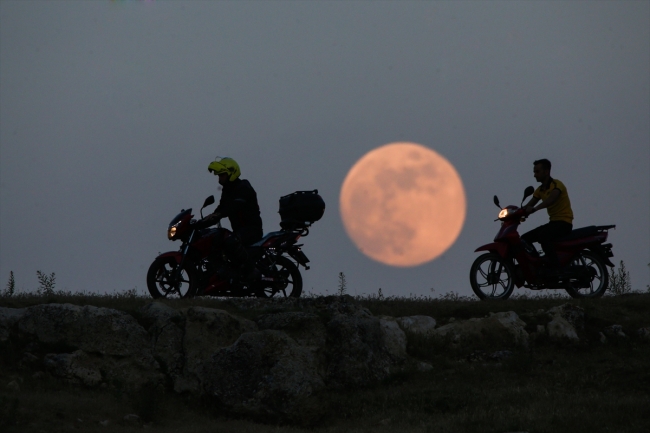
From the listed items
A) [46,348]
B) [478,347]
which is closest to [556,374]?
[478,347]

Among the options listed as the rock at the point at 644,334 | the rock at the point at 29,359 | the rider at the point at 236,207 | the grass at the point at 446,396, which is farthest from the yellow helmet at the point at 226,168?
the rock at the point at 644,334

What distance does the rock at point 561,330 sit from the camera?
15516mm

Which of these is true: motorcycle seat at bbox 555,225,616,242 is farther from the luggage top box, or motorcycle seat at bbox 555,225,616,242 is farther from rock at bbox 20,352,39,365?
rock at bbox 20,352,39,365

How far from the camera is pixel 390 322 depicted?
15484 mm

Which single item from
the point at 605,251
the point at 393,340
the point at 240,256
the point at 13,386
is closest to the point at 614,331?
the point at 605,251

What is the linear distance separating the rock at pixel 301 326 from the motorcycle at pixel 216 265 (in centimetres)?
159

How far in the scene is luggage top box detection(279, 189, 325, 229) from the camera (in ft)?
56.4

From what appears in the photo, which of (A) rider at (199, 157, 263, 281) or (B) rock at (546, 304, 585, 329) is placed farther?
(A) rider at (199, 157, 263, 281)

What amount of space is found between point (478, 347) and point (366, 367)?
Result: 2149mm

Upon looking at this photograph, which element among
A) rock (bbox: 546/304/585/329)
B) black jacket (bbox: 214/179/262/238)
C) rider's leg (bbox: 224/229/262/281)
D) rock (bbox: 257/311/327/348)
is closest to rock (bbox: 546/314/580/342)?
rock (bbox: 546/304/585/329)

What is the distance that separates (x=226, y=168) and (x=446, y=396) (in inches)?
247

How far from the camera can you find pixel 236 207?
16734mm

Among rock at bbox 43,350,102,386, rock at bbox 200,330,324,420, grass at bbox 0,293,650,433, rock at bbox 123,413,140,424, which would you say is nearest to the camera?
grass at bbox 0,293,650,433

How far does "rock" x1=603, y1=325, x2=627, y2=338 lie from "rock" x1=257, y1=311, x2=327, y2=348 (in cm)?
505
